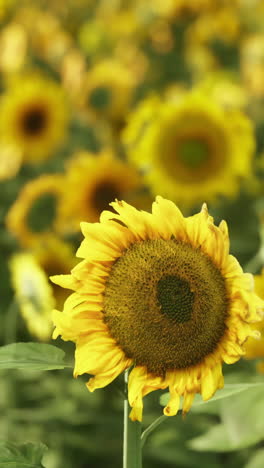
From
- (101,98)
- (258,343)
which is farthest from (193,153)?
(258,343)

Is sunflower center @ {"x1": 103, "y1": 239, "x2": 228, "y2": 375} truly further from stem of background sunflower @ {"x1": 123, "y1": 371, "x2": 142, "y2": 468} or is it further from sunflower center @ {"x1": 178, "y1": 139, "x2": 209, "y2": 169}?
sunflower center @ {"x1": 178, "y1": 139, "x2": 209, "y2": 169}

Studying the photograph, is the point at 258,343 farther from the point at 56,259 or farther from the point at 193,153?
the point at 193,153

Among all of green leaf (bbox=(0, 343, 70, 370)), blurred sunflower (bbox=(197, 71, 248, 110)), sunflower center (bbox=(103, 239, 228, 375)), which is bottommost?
green leaf (bbox=(0, 343, 70, 370))

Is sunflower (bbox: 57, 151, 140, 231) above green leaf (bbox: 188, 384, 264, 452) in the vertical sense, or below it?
above

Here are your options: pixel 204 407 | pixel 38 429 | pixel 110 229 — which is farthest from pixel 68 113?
pixel 110 229

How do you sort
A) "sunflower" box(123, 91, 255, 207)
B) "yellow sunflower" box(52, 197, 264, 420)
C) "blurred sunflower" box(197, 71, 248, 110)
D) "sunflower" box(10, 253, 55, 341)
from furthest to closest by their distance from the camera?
"blurred sunflower" box(197, 71, 248, 110) < "sunflower" box(123, 91, 255, 207) < "sunflower" box(10, 253, 55, 341) < "yellow sunflower" box(52, 197, 264, 420)

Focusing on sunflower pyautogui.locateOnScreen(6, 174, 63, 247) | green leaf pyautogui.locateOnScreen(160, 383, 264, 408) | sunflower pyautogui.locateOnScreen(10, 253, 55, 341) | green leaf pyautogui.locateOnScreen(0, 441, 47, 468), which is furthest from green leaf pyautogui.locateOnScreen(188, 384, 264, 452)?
sunflower pyautogui.locateOnScreen(6, 174, 63, 247)
